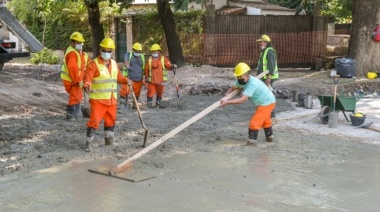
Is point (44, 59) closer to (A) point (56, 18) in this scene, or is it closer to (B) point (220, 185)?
(A) point (56, 18)

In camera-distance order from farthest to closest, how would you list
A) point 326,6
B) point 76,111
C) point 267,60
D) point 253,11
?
point 326,6 → point 253,11 → point 267,60 → point 76,111

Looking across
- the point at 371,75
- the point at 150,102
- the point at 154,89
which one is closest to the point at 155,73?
the point at 154,89

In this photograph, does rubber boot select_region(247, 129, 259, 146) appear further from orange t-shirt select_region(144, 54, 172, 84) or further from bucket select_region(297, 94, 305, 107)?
bucket select_region(297, 94, 305, 107)

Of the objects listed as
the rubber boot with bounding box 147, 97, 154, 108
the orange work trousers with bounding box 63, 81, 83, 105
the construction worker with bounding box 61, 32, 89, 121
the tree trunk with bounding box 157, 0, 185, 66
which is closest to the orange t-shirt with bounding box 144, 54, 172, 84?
the rubber boot with bounding box 147, 97, 154, 108

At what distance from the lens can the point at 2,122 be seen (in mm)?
9883

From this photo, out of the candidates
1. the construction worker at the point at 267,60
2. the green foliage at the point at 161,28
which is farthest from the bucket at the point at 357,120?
the green foliage at the point at 161,28

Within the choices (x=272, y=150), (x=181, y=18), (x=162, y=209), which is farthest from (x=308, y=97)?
(x=181, y=18)

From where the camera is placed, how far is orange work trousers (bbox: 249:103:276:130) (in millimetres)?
8414

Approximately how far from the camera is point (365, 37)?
17406 millimetres

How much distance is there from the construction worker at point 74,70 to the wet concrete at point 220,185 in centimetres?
291

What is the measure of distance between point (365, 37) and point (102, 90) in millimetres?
11977

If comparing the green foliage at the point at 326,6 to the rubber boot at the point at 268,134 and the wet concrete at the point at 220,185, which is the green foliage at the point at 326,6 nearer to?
the rubber boot at the point at 268,134

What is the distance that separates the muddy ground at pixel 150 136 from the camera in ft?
→ 25.1

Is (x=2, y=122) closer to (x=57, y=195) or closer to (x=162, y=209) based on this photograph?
(x=57, y=195)
